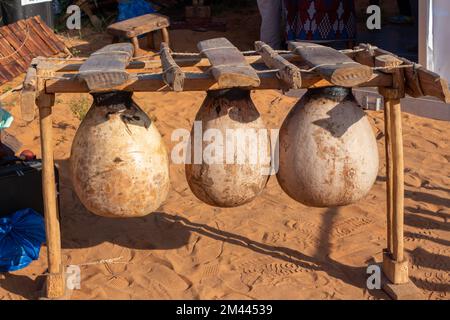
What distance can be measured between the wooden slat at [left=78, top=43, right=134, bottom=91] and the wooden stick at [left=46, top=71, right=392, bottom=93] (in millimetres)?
80

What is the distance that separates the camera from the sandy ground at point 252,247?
4.46 metres

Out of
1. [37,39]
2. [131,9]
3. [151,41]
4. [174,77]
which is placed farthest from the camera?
[131,9]

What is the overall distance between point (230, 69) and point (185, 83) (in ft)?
1.00

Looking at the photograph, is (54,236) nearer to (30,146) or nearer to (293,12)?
(30,146)

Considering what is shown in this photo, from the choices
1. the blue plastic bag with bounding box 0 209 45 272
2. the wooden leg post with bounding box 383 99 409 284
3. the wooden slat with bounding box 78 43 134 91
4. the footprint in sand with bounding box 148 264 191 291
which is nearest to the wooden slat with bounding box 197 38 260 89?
the wooden slat with bounding box 78 43 134 91

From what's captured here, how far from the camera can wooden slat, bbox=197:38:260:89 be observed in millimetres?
3461

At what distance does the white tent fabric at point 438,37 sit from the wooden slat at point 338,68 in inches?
140

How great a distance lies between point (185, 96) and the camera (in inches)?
315

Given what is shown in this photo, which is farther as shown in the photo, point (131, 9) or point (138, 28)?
point (131, 9)

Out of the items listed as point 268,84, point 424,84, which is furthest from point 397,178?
point 268,84

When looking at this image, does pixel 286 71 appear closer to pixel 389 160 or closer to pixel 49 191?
pixel 389 160

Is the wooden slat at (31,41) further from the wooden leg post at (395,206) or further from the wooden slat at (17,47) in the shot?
the wooden leg post at (395,206)

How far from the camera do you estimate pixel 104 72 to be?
11.8 feet

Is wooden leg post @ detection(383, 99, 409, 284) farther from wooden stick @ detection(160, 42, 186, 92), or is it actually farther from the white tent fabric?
the white tent fabric
